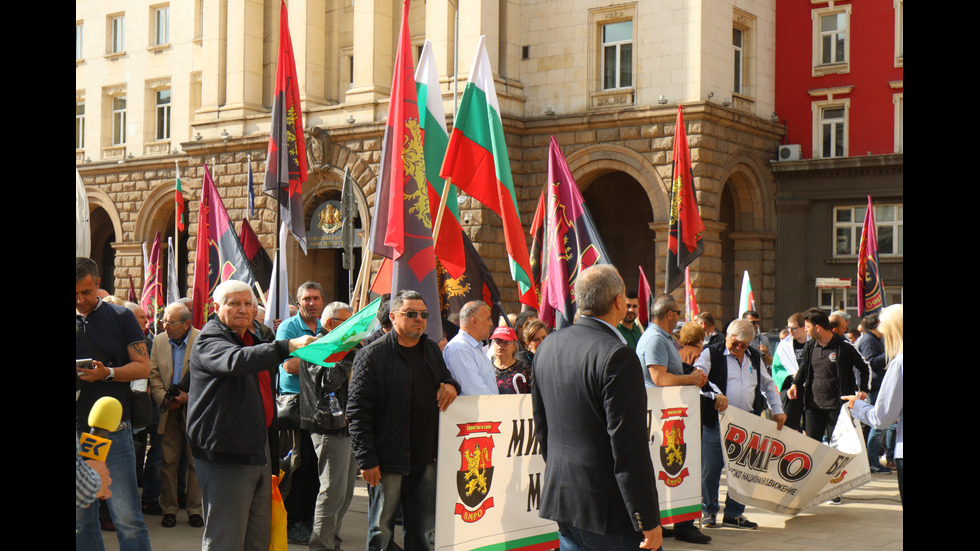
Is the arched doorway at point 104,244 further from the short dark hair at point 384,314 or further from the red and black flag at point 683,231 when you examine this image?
the short dark hair at point 384,314

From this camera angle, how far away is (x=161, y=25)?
36.4 meters

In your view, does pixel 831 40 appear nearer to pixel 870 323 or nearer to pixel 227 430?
pixel 870 323

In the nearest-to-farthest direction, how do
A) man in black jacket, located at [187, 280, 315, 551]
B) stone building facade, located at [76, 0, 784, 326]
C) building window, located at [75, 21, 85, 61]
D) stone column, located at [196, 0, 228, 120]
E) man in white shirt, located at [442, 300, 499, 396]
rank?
man in black jacket, located at [187, 280, 315, 551] → man in white shirt, located at [442, 300, 499, 396] → stone building facade, located at [76, 0, 784, 326] → stone column, located at [196, 0, 228, 120] → building window, located at [75, 21, 85, 61]

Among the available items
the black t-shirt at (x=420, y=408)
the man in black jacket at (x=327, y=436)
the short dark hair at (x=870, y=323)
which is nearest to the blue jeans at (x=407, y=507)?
the black t-shirt at (x=420, y=408)

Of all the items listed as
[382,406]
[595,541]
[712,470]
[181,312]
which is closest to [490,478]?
[382,406]

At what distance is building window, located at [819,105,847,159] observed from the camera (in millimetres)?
27234

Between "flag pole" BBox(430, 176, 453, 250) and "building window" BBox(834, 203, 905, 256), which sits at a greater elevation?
"building window" BBox(834, 203, 905, 256)

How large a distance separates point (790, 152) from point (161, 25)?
71.5 feet

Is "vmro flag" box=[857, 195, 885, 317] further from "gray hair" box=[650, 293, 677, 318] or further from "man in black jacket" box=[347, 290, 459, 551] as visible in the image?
"man in black jacket" box=[347, 290, 459, 551]

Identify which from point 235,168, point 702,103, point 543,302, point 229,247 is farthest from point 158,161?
point 543,302

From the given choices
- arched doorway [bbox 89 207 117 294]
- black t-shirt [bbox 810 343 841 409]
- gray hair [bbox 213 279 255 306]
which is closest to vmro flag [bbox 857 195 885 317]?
black t-shirt [bbox 810 343 841 409]

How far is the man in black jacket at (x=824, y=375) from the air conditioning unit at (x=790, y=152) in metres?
16.5

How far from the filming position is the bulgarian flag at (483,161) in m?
9.32

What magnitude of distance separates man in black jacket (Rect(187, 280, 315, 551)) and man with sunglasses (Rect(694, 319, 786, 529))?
476cm
